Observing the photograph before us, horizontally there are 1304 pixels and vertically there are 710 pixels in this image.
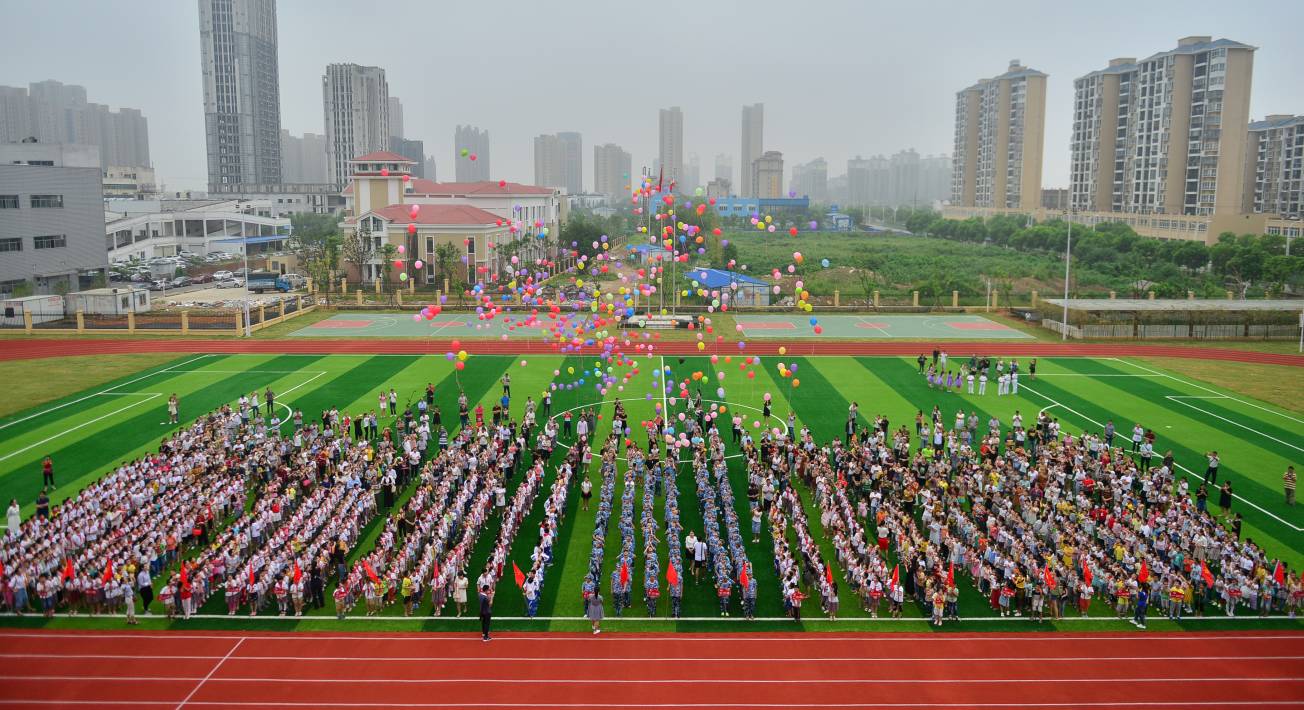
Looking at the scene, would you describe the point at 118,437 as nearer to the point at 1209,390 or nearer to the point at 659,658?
the point at 659,658

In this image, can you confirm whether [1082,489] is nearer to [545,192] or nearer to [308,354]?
[308,354]

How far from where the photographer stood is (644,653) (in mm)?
17688

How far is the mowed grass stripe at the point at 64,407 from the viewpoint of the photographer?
3250 centimetres

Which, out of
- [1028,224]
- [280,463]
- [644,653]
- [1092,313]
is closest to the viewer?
[644,653]

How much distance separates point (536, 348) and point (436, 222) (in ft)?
97.3


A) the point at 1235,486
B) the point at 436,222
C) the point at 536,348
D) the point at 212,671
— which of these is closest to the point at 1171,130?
the point at 436,222

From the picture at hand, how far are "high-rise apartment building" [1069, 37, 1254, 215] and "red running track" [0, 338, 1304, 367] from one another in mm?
57695

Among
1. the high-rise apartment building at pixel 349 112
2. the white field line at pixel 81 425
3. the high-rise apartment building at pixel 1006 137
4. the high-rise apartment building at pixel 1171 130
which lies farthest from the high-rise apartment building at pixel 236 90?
the white field line at pixel 81 425

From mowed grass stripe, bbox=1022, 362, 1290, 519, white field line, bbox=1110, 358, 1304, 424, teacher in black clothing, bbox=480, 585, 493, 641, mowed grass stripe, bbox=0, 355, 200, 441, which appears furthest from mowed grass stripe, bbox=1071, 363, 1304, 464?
mowed grass stripe, bbox=0, 355, 200, 441

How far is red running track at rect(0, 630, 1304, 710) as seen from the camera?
635 inches

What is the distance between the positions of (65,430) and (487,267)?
1691 inches

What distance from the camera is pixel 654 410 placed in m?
35.1

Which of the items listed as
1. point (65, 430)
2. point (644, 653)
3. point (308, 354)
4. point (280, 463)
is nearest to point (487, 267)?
point (308, 354)

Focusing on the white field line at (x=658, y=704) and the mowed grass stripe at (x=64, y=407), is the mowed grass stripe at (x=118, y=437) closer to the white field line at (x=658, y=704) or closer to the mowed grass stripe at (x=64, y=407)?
the mowed grass stripe at (x=64, y=407)
